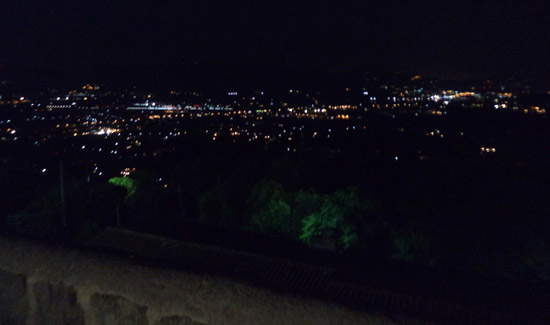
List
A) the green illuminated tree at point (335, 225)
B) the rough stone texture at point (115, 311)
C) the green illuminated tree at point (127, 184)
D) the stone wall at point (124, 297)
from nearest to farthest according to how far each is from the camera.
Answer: the stone wall at point (124, 297)
the rough stone texture at point (115, 311)
the green illuminated tree at point (335, 225)
the green illuminated tree at point (127, 184)

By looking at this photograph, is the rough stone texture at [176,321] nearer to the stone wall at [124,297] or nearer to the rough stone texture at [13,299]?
the stone wall at [124,297]

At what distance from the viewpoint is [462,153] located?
4712 cm

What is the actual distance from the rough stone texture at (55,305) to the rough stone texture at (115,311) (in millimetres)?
75

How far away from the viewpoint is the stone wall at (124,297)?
158 cm

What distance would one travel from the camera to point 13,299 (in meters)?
1.96

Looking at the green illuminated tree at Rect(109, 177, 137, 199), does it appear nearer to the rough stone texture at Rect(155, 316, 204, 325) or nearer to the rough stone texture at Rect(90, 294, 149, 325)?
the rough stone texture at Rect(90, 294, 149, 325)

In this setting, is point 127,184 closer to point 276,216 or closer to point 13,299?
point 276,216

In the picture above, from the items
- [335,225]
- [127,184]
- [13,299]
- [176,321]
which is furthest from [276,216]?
[176,321]

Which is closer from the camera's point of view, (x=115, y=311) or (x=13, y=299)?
(x=115, y=311)

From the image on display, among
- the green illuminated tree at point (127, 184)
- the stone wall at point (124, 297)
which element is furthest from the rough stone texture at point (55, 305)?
the green illuminated tree at point (127, 184)

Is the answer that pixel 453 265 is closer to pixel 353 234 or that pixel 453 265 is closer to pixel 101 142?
pixel 353 234

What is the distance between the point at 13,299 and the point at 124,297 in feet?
1.72

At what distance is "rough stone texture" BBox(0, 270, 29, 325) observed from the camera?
6.36 ft

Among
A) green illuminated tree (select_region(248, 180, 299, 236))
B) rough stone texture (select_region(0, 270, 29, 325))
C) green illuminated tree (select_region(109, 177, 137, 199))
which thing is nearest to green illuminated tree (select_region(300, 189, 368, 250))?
green illuminated tree (select_region(248, 180, 299, 236))
